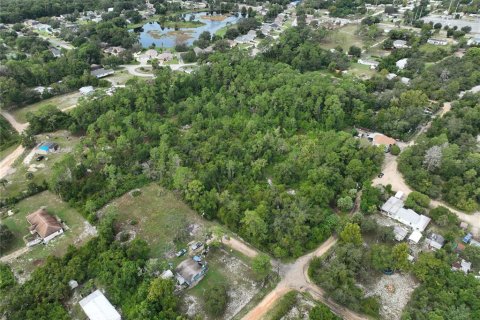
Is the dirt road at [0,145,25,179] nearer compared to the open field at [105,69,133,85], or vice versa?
the dirt road at [0,145,25,179]

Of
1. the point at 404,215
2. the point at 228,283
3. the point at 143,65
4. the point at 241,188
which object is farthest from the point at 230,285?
the point at 143,65

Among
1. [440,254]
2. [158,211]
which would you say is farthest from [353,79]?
[158,211]

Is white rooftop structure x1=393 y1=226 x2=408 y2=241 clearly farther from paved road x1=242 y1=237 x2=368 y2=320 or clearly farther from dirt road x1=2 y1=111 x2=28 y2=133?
dirt road x1=2 y1=111 x2=28 y2=133

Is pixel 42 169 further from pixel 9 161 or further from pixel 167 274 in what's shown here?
pixel 167 274

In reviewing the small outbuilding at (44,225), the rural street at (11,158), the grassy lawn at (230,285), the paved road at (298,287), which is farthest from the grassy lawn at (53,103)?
the paved road at (298,287)

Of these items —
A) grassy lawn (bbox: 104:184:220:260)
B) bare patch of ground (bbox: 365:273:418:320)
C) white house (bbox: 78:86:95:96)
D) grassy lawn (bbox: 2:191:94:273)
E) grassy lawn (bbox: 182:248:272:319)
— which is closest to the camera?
bare patch of ground (bbox: 365:273:418:320)

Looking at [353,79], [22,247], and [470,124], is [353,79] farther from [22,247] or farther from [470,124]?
[22,247]

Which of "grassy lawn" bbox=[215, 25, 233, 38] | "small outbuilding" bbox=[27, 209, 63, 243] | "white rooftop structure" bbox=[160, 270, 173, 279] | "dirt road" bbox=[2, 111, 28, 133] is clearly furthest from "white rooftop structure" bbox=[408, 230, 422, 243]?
"grassy lawn" bbox=[215, 25, 233, 38]

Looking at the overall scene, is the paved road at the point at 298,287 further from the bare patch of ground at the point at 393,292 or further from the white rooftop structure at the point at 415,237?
the white rooftop structure at the point at 415,237
